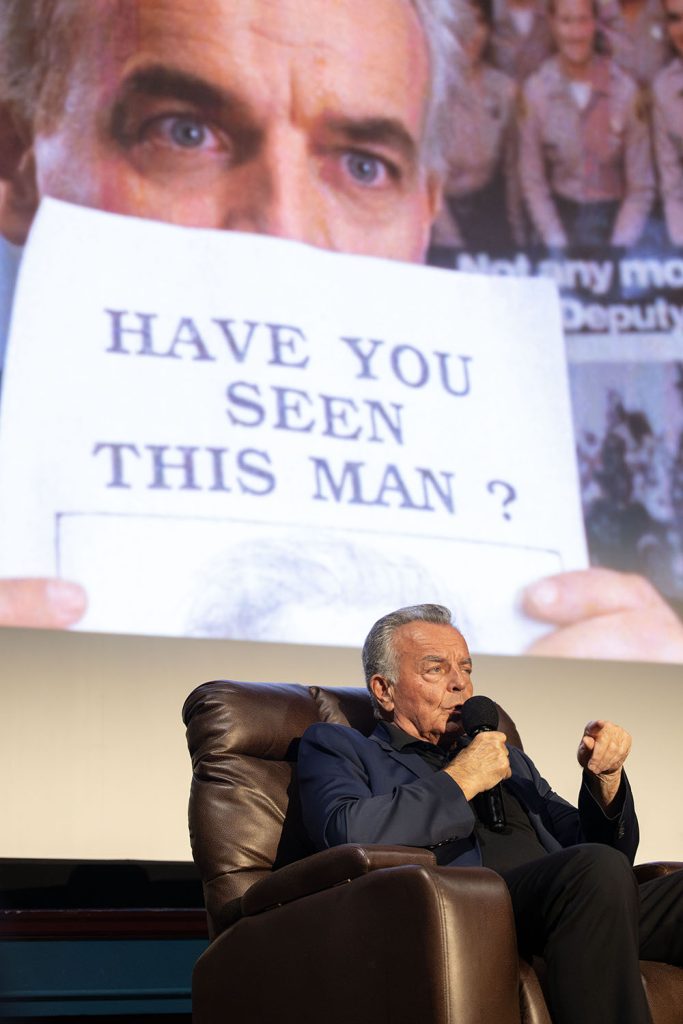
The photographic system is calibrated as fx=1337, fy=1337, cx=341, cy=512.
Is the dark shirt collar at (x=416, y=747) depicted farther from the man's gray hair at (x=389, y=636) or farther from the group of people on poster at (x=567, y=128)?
the group of people on poster at (x=567, y=128)

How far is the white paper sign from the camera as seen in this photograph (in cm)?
303

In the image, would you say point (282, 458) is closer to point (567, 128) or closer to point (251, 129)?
point (251, 129)

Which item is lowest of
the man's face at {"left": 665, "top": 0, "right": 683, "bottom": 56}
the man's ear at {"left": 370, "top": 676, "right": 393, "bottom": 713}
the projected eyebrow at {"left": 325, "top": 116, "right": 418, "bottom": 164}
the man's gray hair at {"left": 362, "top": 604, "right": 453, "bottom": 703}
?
the man's ear at {"left": 370, "top": 676, "right": 393, "bottom": 713}

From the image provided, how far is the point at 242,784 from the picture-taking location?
2.39m

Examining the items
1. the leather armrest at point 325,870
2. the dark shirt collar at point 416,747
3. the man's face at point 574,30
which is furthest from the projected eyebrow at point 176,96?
the leather armrest at point 325,870

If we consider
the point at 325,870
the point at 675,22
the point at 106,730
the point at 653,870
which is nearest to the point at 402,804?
the point at 325,870

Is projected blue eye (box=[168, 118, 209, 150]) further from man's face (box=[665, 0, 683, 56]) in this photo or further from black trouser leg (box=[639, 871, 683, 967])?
black trouser leg (box=[639, 871, 683, 967])

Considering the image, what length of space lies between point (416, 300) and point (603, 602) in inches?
36.3

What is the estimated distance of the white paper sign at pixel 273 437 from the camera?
3.03 metres

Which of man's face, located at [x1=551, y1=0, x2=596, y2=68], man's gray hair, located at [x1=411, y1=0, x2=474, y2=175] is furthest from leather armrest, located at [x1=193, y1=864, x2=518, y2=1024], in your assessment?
man's face, located at [x1=551, y1=0, x2=596, y2=68]

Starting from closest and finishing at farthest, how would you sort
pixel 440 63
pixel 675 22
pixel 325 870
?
pixel 325 870 < pixel 440 63 < pixel 675 22

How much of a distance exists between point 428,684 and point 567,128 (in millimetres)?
1977

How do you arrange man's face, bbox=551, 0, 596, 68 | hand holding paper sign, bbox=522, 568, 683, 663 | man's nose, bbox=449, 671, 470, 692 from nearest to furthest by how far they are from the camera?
man's nose, bbox=449, 671, 470, 692
hand holding paper sign, bbox=522, 568, 683, 663
man's face, bbox=551, 0, 596, 68

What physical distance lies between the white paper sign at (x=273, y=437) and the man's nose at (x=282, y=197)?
0.05 m
